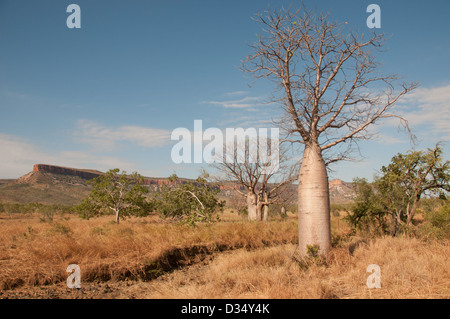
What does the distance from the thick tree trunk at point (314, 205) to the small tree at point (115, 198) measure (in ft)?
50.3

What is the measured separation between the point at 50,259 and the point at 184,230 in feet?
12.3

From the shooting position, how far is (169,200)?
17188 millimetres

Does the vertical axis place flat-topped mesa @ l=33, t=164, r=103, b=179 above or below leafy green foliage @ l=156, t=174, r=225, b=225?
above

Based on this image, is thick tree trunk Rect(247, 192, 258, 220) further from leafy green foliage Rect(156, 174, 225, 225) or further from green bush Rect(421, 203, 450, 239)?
green bush Rect(421, 203, 450, 239)

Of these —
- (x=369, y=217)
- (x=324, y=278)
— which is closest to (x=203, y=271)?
(x=324, y=278)

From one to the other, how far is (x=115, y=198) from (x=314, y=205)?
54.9 ft

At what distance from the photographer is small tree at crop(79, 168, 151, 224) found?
60.3 ft

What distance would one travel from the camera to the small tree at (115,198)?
1839cm

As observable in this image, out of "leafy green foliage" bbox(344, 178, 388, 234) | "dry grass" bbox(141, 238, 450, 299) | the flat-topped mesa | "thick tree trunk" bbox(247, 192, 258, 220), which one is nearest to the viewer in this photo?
"dry grass" bbox(141, 238, 450, 299)

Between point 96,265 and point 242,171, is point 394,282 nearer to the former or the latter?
point 96,265

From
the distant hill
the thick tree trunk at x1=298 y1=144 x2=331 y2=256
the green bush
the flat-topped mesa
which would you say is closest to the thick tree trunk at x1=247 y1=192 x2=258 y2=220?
the green bush

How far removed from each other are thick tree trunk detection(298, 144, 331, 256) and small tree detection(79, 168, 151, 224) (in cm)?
1533
